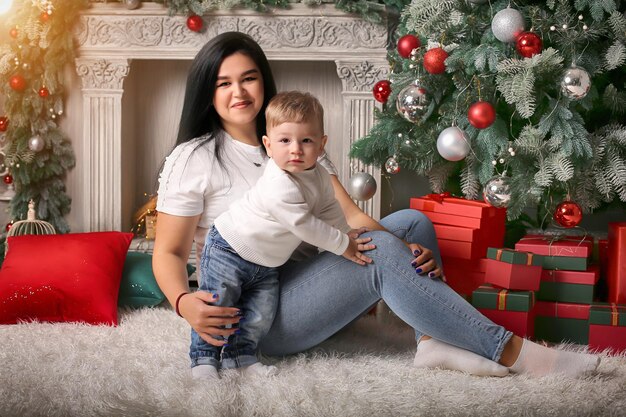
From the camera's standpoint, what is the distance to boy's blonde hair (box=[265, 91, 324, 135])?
2023mm

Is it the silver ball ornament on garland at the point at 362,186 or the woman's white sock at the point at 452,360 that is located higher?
the silver ball ornament on garland at the point at 362,186

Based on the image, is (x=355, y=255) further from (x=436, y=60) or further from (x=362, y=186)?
(x=362, y=186)

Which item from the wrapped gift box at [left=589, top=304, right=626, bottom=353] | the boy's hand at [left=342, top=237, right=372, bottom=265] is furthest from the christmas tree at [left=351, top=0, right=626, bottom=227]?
the boy's hand at [left=342, top=237, right=372, bottom=265]

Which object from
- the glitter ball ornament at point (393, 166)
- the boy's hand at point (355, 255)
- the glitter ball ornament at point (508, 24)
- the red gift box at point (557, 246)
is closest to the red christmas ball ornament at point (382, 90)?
the glitter ball ornament at point (393, 166)

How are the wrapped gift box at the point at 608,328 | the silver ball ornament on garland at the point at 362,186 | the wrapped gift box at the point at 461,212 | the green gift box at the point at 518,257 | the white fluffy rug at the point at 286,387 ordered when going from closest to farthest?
the white fluffy rug at the point at 286,387 < the wrapped gift box at the point at 608,328 < the green gift box at the point at 518,257 < the wrapped gift box at the point at 461,212 < the silver ball ornament on garland at the point at 362,186

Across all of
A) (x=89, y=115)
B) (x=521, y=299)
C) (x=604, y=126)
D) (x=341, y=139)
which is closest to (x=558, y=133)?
(x=604, y=126)

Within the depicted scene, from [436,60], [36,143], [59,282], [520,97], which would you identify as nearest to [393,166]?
[436,60]

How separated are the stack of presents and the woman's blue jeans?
0.46 m

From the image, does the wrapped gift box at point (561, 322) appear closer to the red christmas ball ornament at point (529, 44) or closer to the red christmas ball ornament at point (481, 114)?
the red christmas ball ornament at point (481, 114)

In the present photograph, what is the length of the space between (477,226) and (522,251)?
11.3 inches

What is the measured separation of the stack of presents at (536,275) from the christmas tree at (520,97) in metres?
0.13

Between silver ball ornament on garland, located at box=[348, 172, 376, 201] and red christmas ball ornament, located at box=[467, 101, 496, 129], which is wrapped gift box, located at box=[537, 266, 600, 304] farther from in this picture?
silver ball ornament on garland, located at box=[348, 172, 376, 201]

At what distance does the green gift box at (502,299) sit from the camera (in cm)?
253

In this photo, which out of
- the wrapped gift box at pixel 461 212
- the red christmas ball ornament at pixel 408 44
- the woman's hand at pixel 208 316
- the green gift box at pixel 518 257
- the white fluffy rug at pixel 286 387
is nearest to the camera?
the white fluffy rug at pixel 286 387
